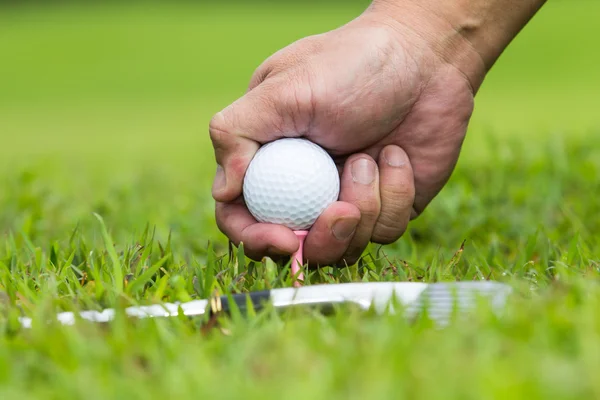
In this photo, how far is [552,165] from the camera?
14.4 feet

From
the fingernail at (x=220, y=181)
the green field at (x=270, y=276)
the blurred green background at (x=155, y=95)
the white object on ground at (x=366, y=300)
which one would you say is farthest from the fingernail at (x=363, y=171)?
the blurred green background at (x=155, y=95)

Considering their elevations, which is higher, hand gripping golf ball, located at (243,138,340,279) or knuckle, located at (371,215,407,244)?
hand gripping golf ball, located at (243,138,340,279)

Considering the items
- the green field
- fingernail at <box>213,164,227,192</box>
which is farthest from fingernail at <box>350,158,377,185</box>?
fingernail at <box>213,164,227,192</box>

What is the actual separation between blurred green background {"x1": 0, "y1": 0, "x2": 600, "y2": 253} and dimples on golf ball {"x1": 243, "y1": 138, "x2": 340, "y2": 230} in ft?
2.76

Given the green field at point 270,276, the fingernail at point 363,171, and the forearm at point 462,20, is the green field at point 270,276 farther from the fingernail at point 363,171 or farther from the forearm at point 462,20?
the forearm at point 462,20

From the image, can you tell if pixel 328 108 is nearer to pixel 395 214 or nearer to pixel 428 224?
pixel 395 214

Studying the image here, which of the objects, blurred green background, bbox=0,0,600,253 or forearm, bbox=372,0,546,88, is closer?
forearm, bbox=372,0,546,88

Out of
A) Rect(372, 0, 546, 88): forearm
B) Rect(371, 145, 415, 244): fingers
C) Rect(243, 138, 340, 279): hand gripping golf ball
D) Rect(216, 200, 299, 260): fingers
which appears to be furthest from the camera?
Rect(372, 0, 546, 88): forearm

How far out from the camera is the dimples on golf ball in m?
2.60

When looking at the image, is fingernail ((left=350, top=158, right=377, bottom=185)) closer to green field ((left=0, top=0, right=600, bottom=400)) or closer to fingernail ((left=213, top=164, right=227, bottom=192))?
green field ((left=0, top=0, right=600, bottom=400))

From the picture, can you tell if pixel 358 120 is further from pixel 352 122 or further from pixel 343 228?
pixel 343 228

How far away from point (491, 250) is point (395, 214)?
15.5 inches

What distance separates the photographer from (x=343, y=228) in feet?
8.33

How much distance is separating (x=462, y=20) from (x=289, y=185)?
0.97 meters
